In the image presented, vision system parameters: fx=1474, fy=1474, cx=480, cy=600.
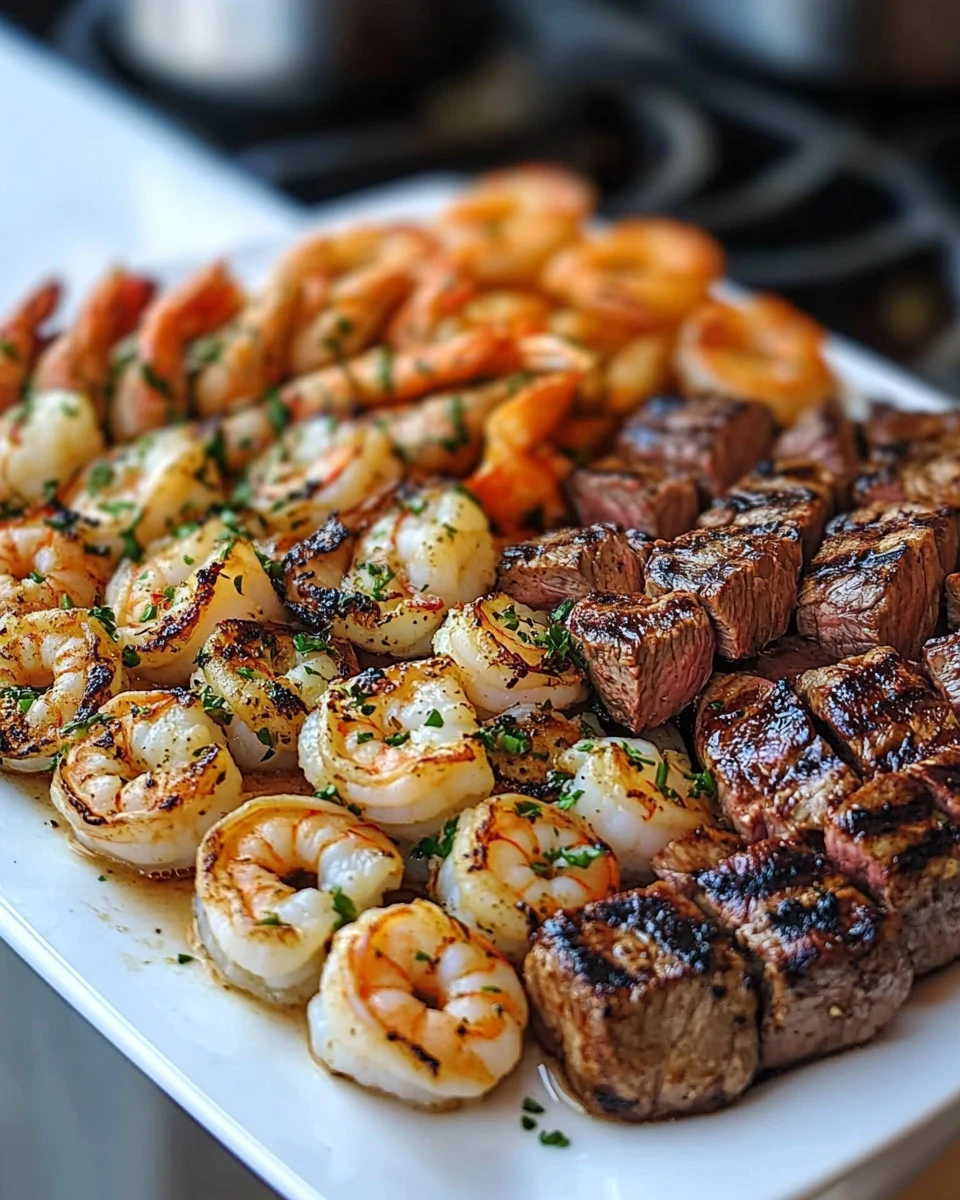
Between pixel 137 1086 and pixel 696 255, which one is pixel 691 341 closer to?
pixel 696 255

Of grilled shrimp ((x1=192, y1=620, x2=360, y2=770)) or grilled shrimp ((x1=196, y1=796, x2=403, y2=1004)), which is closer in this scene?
grilled shrimp ((x1=196, y1=796, x2=403, y2=1004))

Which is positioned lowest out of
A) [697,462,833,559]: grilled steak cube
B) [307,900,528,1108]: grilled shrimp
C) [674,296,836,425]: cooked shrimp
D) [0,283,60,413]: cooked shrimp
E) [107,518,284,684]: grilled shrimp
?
[307,900,528,1108]: grilled shrimp

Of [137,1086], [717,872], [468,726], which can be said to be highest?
[468,726]

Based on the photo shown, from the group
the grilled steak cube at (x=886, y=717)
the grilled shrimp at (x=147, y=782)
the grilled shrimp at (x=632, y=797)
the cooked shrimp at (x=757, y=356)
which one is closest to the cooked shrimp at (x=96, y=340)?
the grilled shrimp at (x=147, y=782)

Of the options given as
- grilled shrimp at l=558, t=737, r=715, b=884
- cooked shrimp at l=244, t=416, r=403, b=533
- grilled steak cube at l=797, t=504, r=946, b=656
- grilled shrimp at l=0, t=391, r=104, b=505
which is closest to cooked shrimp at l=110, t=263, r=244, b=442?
grilled shrimp at l=0, t=391, r=104, b=505

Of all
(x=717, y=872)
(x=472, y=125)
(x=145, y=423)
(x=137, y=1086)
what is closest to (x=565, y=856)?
(x=717, y=872)

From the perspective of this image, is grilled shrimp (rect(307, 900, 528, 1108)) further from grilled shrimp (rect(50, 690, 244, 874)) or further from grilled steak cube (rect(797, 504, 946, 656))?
grilled steak cube (rect(797, 504, 946, 656))
